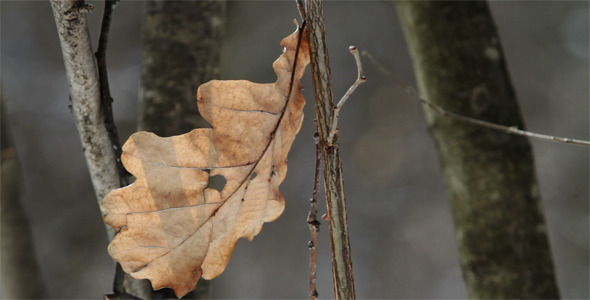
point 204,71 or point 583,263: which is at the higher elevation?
point 204,71

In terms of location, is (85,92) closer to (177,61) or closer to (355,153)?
(177,61)

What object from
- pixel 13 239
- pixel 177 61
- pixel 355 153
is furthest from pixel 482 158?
pixel 355 153

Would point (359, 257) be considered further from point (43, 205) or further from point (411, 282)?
point (43, 205)

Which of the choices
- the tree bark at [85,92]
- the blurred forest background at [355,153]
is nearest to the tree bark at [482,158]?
the tree bark at [85,92]

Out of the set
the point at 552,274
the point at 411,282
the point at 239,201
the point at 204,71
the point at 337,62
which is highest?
the point at 337,62

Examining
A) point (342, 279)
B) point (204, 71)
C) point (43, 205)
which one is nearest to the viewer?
point (342, 279)

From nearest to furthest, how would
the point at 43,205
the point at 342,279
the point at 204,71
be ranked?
the point at 342,279 → the point at 204,71 → the point at 43,205

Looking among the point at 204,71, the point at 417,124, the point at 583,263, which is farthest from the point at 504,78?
the point at 583,263
